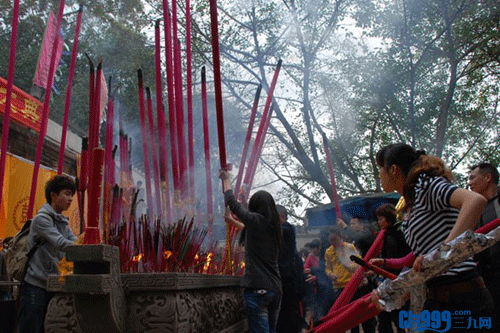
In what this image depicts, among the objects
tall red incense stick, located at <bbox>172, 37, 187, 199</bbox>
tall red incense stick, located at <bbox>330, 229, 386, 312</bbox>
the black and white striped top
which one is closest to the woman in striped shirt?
the black and white striped top

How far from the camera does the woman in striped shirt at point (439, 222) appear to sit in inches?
59.9

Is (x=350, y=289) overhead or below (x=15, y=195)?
A: below

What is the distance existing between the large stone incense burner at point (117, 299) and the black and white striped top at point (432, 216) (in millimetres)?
984

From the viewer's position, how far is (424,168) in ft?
5.41

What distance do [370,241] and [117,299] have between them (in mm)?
2586

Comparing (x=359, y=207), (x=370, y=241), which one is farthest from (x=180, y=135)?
(x=359, y=207)

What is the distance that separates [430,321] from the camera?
1567 millimetres

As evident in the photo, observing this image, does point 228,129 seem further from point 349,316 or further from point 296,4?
point 349,316

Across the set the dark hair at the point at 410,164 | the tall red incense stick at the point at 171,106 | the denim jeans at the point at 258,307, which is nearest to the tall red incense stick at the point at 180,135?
the tall red incense stick at the point at 171,106

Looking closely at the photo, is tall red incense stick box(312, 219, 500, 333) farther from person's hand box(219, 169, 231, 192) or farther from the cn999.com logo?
person's hand box(219, 169, 231, 192)

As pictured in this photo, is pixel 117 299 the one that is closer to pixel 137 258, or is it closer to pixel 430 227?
pixel 137 258

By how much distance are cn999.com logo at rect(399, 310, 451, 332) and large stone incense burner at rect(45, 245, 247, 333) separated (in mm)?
917

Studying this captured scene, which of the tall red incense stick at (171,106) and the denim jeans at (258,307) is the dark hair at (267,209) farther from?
the tall red incense stick at (171,106)

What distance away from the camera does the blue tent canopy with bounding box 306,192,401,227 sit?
24.2ft
